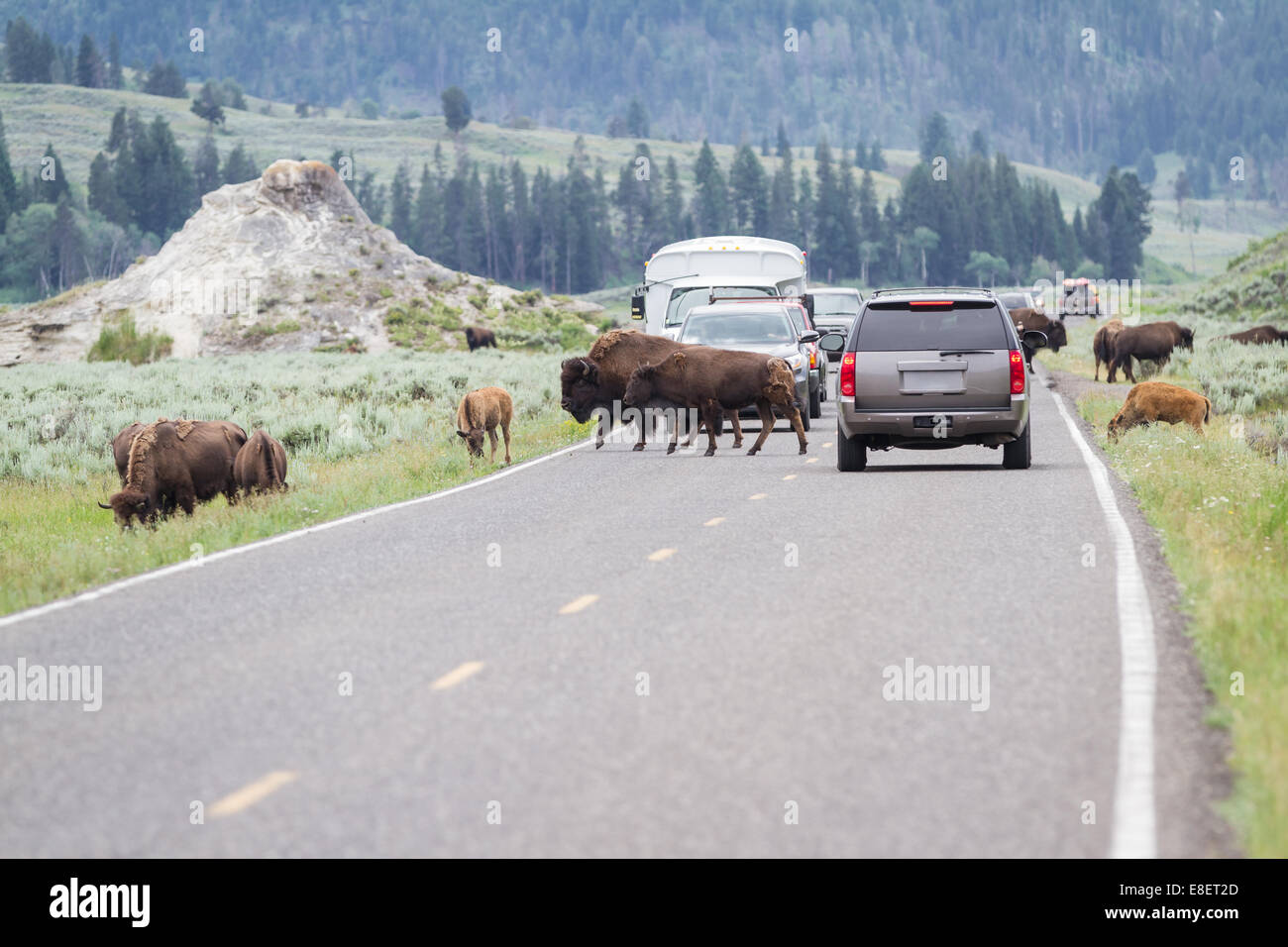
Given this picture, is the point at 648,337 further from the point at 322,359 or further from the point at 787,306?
the point at 322,359

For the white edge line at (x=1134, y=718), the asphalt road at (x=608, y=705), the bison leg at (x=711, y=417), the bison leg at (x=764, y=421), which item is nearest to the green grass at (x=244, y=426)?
the asphalt road at (x=608, y=705)

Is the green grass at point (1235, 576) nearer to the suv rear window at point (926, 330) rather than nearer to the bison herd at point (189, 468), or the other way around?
the suv rear window at point (926, 330)

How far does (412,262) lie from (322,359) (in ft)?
59.9

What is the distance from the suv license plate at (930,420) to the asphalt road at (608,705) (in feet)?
14.1

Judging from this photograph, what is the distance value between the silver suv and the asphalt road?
4.31 meters

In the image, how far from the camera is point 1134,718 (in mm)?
6746

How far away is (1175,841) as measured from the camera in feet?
16.8

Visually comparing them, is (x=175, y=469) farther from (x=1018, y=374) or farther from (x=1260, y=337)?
(x=1260, y=337)

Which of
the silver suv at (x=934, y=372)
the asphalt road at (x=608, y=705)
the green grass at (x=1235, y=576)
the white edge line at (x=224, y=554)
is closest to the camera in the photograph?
the asphalt road at (x=608, y=705)

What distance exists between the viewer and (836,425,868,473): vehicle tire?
18.2m

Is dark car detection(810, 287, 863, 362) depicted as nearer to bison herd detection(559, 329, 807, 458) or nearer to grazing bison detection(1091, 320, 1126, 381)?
grazing bison detection(1091, 320, 1126, 381)

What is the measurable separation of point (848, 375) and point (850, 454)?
113cm

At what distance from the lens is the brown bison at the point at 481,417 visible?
20.9m

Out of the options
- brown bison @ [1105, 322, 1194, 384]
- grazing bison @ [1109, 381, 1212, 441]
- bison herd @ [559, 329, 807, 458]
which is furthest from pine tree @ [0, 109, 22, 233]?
grazing bison @ [1109, 381, 1212, 441]
